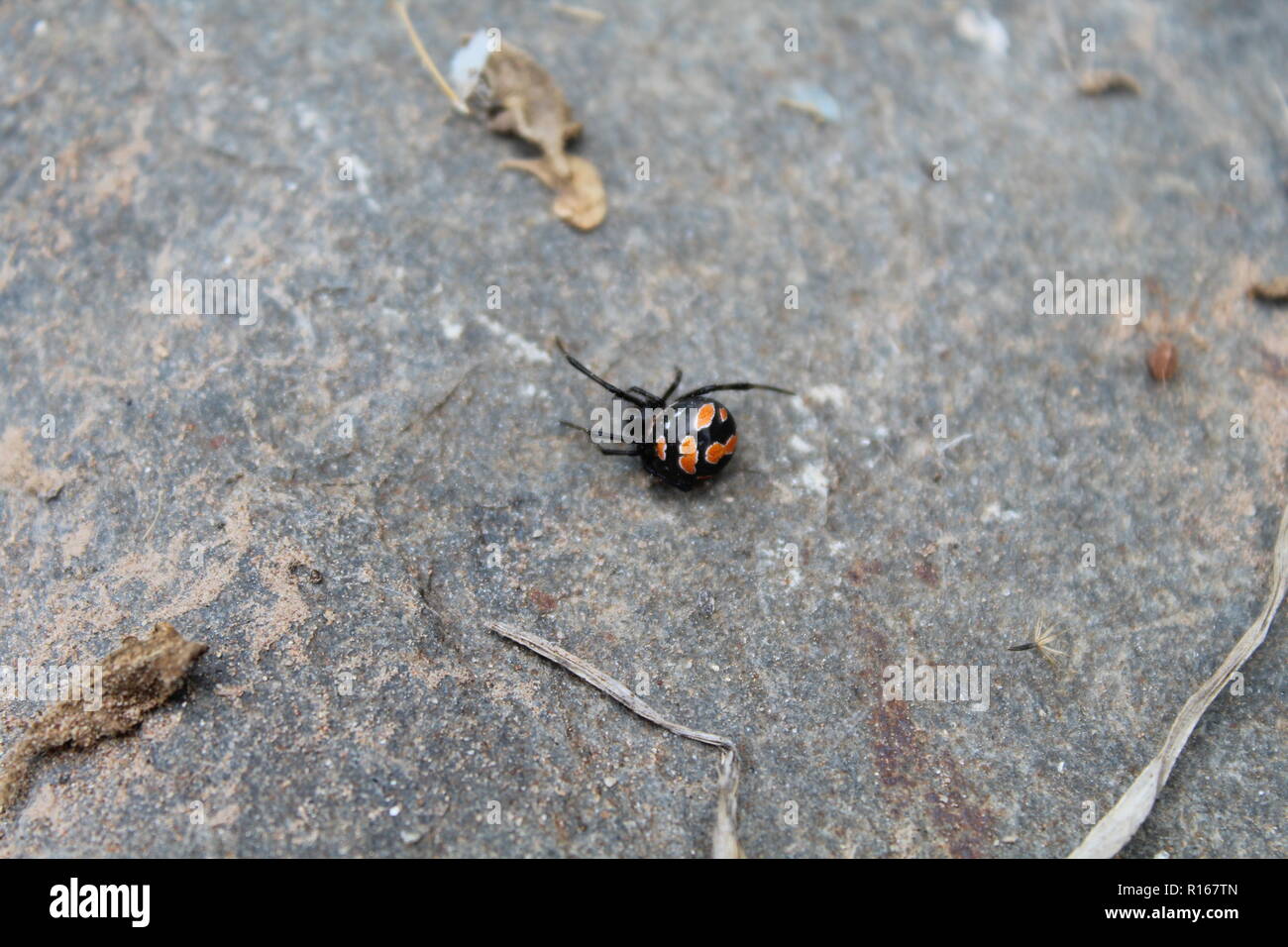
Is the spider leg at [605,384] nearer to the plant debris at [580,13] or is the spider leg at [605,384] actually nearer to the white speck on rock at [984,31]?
the plant debris at [580,13]

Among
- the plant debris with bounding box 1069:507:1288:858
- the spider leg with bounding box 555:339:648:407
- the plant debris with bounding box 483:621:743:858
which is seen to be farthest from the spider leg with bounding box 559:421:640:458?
the plant debris with bounding box 1069:507:1288:858

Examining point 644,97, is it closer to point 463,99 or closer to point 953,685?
point 463,99

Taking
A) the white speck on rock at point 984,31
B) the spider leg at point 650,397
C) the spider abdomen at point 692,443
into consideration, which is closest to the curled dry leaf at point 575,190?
the spider leg at point 650,397

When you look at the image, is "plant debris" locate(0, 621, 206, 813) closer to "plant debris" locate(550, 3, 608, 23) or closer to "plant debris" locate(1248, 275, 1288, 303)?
"plant debris" locate(550, 3, 608, 23)

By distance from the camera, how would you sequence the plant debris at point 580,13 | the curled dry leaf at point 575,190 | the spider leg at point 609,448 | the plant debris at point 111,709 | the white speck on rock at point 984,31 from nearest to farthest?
the plant debris at point 111,709
the spider leg at point 609,448
the curled dry leaf at point 575,190
the plant debris at point 580,13
the white speck on rock at point 984,31

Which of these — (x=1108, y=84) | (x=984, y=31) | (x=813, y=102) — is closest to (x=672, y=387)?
(x=813, y=102)

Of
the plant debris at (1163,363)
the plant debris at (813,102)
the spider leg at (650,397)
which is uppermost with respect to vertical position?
the plant debris at (813,102)
